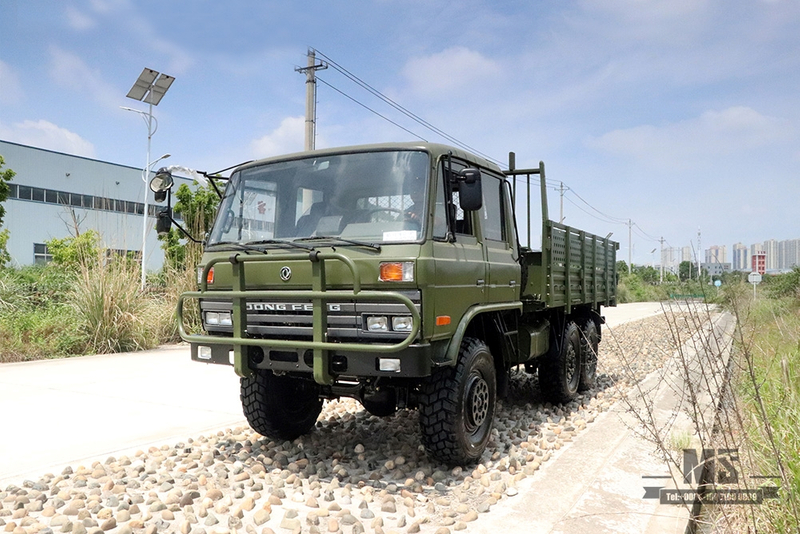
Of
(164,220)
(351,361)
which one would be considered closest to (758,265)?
(351,361)

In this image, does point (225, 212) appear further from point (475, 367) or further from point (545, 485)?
point (545, 485)

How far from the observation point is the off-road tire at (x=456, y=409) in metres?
3.89

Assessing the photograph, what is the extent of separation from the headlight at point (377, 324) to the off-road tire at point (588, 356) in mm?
3710

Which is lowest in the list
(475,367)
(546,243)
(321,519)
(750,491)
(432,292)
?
(321,519)

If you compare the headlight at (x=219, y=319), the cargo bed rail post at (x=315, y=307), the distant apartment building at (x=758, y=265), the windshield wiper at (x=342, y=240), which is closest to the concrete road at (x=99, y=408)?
the headlight at (x=219, y=319)

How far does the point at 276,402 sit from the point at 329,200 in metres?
1.68

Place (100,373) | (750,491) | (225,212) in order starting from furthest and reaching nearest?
(100,373)
(225,212)
(750,491)

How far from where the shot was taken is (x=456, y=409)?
389cm

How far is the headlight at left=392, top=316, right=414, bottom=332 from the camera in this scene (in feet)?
11.6

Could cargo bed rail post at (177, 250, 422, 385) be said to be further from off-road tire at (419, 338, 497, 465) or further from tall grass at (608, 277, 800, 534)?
tall grass at (608, 277, 800, 534)

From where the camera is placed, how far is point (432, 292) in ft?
Result: 12.1

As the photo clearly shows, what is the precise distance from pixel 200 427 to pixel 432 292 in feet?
9.22

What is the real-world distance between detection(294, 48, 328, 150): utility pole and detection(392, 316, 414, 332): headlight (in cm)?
1393

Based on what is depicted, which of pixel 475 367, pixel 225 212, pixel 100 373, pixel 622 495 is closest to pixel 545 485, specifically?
pixel 622 495
